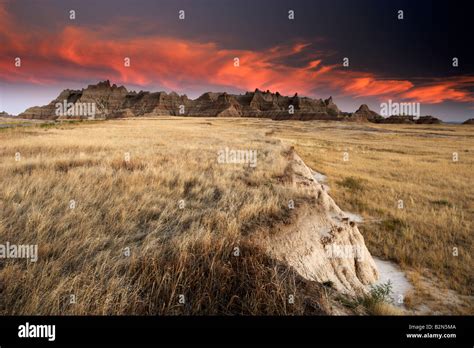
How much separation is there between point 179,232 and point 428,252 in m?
8.30

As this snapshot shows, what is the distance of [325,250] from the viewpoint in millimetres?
5738

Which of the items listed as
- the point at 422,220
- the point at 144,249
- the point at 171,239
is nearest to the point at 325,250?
the point at 171,239

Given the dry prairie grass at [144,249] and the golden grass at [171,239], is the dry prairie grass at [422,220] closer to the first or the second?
the golden grass at [171,239]

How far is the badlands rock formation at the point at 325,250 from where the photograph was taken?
15.5ft

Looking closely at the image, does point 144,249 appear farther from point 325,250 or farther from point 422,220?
point 422,220

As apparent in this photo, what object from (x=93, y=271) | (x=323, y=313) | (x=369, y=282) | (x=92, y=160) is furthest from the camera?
(x=92, y=160)

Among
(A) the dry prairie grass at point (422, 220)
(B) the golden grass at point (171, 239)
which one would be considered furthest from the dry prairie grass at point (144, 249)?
(A) the dry prairie grass at point (422, 220)

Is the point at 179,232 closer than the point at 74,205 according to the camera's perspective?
Yes

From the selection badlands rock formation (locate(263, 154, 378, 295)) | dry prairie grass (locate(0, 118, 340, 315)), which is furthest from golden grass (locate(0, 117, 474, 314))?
badlands rock formation (locate(263, 154, 378, 295))

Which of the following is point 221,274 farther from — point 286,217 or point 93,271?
point 286,217

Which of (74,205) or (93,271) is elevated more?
(74,205)

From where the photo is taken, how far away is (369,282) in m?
6.35
